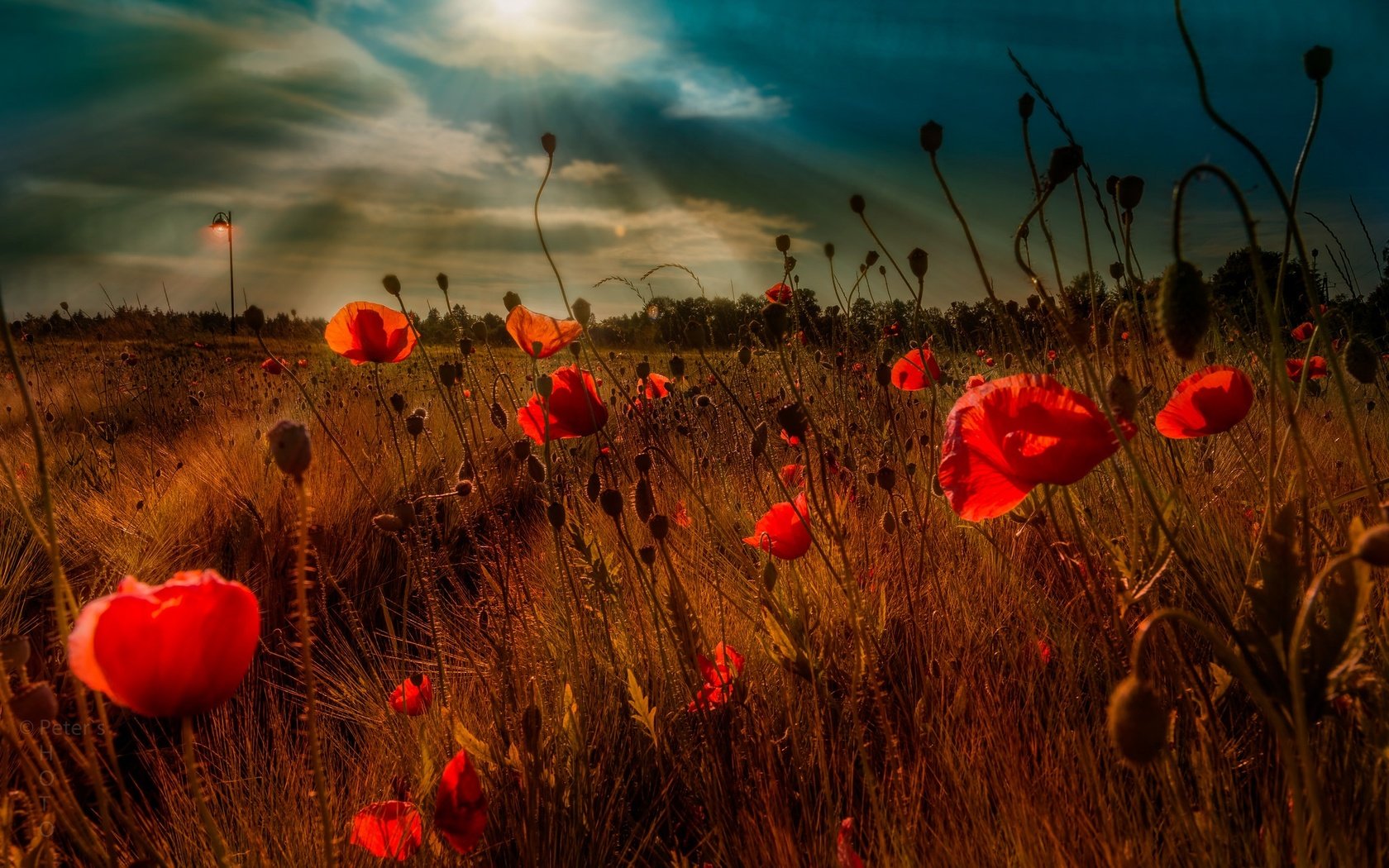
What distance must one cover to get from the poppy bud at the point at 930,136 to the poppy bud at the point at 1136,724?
816 millimetres

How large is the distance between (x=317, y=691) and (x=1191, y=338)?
2222mm

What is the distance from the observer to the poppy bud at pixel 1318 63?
2.97 ft

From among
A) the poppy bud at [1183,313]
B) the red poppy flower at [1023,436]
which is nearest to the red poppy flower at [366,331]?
the red poppy flower at [1023,436]

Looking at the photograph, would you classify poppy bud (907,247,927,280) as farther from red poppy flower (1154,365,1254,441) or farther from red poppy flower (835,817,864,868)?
red poppy flower (835,817,864,868)

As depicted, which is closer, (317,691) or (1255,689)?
(1255,689)

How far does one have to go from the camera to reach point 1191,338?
0.65 m

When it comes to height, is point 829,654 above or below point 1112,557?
below

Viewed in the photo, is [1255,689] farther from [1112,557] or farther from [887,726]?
[1112,557]

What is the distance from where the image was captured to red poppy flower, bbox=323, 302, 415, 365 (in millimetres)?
2002

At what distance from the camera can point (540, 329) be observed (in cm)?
196

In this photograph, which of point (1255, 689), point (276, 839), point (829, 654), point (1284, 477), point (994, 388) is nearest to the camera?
point (1255, 689)

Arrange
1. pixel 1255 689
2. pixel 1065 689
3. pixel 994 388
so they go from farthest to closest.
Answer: pixel 1065 689, pixel 994 388, pixel 1255 689

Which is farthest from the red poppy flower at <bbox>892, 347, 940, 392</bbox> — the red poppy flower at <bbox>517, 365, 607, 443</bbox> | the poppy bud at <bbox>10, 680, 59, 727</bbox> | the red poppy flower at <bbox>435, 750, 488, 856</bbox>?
the poppy bud at <bbox>10, 680, 59, 727</bbox>

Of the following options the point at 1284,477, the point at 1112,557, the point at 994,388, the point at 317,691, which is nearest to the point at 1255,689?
the point at 994,388
